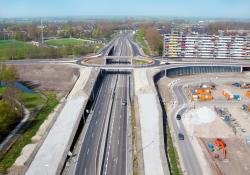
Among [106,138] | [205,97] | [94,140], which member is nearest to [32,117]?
[94,140]

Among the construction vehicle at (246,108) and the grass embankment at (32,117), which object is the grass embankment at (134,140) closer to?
the grass embankment at (32,117)

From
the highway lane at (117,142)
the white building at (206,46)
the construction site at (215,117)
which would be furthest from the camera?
the white building at (206,46)

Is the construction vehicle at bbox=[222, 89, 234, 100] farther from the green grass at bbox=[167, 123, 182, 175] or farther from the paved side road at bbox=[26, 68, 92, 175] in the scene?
the paved side road at bbox=[26, 68, 92, 175]

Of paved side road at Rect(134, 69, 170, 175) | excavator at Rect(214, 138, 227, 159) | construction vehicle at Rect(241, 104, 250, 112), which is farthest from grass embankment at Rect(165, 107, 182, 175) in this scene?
construction vehicle at Rect(241, 104, 250, 112)

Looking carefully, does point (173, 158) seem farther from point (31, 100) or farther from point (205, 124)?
point (31, 100)

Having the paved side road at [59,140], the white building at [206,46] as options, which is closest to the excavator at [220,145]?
the paved side road at [59,140]

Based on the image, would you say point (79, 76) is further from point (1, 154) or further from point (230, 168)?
point (230, 168)
